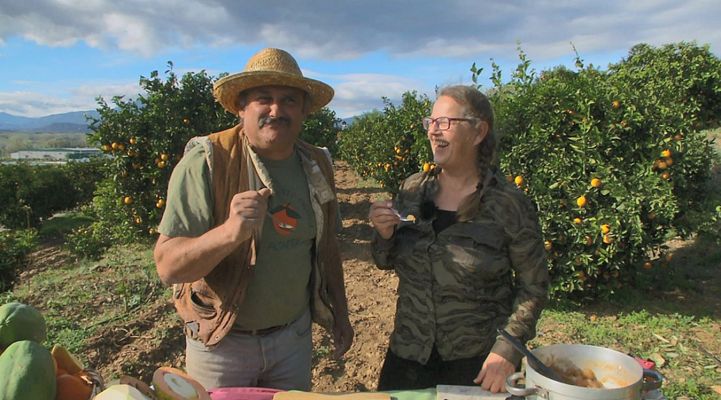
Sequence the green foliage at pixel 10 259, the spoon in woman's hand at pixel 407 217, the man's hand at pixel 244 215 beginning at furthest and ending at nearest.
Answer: the green foliage at pixel 10 259 < the spoon in woman's hand at pixel 407 217 < the man's hand at pixel 244 215

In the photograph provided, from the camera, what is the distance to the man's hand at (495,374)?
1708 mm

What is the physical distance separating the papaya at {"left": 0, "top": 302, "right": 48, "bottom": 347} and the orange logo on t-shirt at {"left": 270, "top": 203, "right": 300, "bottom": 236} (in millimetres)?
953

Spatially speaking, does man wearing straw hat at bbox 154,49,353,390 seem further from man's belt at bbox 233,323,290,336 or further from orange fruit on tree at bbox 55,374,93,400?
orange fruit on tree at bbox 55,374,93,400

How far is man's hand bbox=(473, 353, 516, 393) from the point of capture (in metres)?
1.71

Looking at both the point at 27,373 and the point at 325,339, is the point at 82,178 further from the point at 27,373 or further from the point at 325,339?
the point at 27,373

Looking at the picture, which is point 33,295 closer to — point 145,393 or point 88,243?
point 88,243

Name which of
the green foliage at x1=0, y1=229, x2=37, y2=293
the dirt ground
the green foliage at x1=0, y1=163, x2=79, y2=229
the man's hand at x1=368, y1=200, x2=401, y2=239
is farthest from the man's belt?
the green foliage at x1=0, y1=163, x2=79, y2=229

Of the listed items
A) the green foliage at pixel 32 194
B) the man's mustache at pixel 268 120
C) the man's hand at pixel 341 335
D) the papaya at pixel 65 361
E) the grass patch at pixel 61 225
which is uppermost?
the man's mustache at pixel 268 120

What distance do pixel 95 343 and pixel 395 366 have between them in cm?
351

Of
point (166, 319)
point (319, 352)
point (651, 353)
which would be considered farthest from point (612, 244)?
point (166, 319)

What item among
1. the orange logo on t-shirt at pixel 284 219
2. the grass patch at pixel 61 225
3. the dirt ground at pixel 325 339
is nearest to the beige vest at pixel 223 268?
the orange logo on t-shirt at pixel 284 219

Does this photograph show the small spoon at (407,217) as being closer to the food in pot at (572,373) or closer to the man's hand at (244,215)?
the man's hand at (244,215)

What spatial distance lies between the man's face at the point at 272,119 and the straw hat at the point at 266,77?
1.6 inches

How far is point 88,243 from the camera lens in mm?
8938
